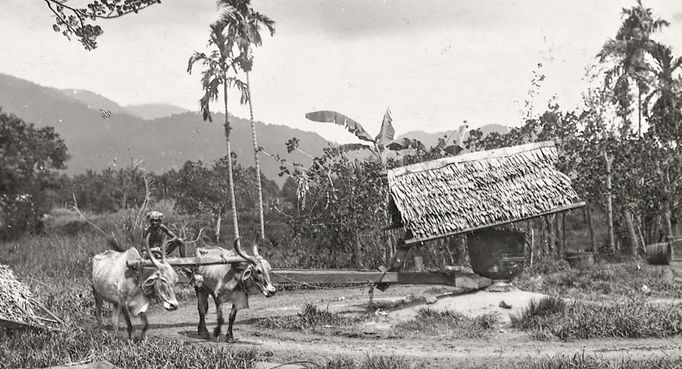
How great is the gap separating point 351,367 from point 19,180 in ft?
109

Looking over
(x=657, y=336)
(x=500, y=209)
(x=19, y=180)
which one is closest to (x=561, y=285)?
(x=500, y=209)

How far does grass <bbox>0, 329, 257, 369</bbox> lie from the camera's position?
781 cm

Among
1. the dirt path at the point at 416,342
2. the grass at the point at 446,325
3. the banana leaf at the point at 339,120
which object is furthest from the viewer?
the banana leaf at the point at 339,120

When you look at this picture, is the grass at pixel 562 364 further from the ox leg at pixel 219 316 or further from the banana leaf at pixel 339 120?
the banana leaf at pixel 339 120

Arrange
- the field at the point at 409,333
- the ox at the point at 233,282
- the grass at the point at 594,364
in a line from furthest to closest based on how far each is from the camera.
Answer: the ox at the point at 233,282 → the field at the point at 409,333 → the grass at the point at 594,364

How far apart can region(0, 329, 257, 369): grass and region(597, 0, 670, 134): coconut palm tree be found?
27.7 m

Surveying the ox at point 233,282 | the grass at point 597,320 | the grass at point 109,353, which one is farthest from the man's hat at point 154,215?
the grass at point 597,320

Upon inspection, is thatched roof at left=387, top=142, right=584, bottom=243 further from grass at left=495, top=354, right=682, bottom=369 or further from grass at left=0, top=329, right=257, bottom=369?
grass at left=0, top=329, right=257, bottom=369

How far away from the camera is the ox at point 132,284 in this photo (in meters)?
8.81

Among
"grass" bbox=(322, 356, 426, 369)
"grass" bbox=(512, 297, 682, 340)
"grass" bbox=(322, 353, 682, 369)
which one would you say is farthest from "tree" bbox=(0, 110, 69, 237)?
"grass" bbox=(322, 353, 682, 369)

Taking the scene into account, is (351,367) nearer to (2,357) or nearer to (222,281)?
(222,281)

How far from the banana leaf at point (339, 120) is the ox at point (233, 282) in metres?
9.41

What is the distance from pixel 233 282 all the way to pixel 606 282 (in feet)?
31.5

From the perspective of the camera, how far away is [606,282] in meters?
15.4
